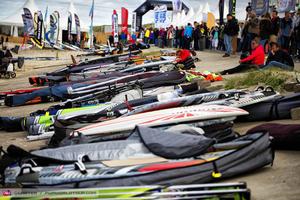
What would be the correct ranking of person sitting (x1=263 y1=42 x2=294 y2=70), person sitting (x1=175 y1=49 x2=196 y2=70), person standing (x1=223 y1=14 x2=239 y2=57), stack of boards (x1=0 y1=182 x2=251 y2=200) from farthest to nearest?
1. person standing (x1=223 y1=14 x2=239 y2=57)
2. person sitting (x1=175 y1=49 x2=196 y2=70)
3. person sitting (x1=263 y1=42 x2=294 y2=70)
4. stack of boards (x1=0 y1=182 x2=251 y2=200)

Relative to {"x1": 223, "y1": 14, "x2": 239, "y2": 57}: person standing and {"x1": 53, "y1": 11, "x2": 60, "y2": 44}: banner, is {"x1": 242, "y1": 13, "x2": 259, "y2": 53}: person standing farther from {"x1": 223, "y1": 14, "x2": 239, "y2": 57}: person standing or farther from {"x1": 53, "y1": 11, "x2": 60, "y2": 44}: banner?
{"x1": 53, "y1": 11, "x2": 60, "y2": 44}: banner

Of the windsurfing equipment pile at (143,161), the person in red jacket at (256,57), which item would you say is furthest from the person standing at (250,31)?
the windsurfing equipment pile at (143,161)

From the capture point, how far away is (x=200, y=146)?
410cm

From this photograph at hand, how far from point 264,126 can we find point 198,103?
1.73 metres

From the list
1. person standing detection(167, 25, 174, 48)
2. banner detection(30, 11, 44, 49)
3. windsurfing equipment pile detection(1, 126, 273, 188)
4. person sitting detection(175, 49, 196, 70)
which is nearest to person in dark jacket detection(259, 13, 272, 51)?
person sitting detection(175, 49, 196, 70)

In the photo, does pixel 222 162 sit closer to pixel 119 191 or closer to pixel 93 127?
pixel 119 191

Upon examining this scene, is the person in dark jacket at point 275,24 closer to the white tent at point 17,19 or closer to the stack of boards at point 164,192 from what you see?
the stack of boards at point 164,192

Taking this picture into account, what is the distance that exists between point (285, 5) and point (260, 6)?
109cm

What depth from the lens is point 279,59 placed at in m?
9.50

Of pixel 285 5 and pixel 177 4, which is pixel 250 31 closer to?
pixel 285 5

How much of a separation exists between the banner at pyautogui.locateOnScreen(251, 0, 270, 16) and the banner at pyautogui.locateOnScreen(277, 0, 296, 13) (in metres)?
0.45

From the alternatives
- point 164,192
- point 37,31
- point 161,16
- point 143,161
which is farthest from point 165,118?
point 37,31

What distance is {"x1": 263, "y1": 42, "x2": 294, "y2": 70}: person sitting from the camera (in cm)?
927

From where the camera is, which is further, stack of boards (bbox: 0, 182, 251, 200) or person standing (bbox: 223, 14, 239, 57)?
person standing (bbox: 223, 14, 239, 57)
